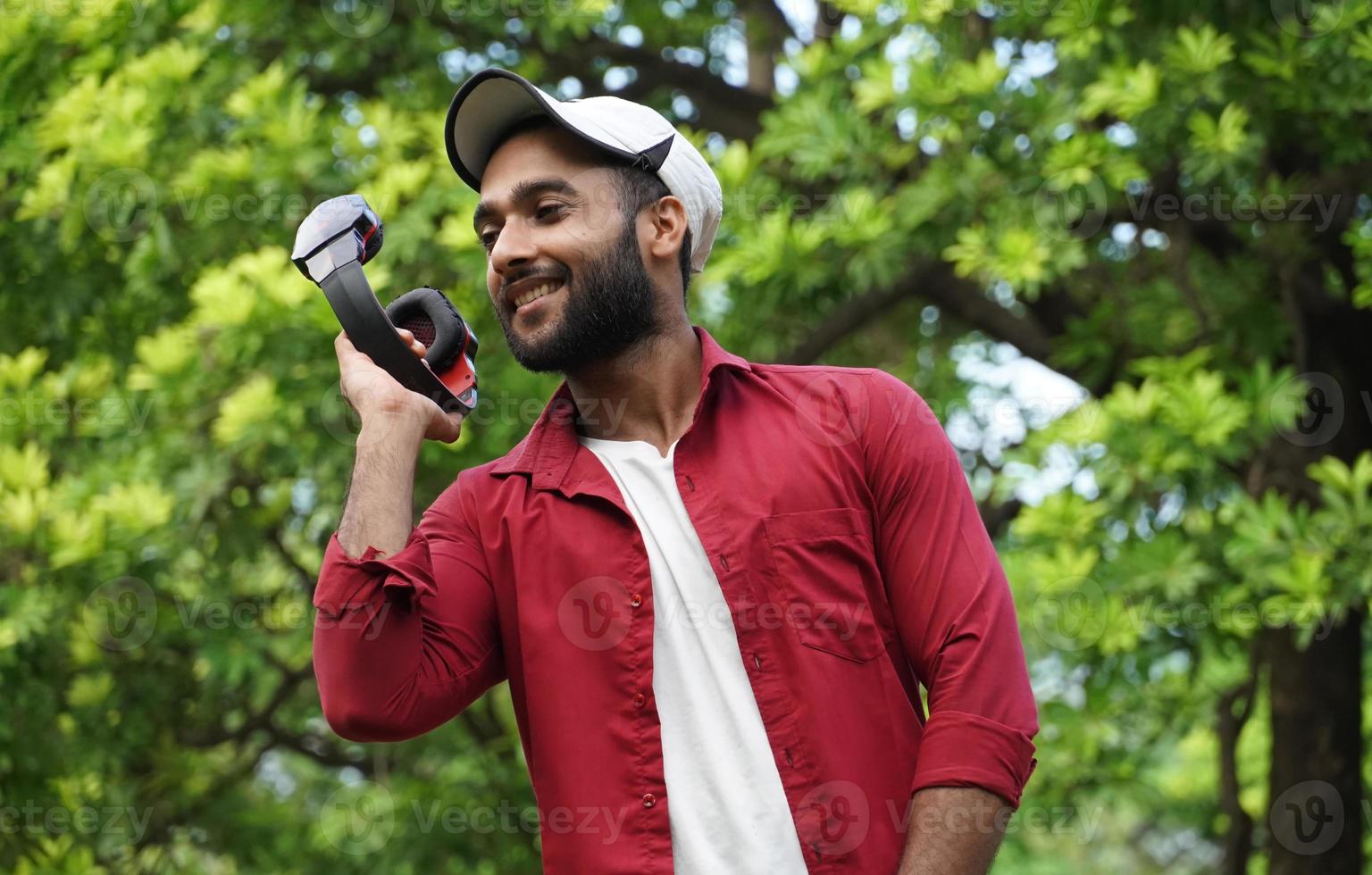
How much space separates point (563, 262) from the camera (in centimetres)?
228

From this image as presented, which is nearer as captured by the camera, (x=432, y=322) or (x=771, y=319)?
(x=432, y=322)

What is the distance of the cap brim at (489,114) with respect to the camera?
→ 7.52 ft

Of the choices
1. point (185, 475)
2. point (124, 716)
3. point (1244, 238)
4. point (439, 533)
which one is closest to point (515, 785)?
point (124, 716)

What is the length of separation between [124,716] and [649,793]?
4106 mm

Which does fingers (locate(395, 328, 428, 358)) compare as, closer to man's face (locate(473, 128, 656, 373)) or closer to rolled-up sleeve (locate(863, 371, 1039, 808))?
man's face (locate(473, 128, 656, 373))

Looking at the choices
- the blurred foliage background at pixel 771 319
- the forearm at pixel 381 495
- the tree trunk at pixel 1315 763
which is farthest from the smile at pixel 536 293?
the tree trunk at pixel 1315 763

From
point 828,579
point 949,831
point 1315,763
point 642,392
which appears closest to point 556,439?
point 642,392

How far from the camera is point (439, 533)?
2.28m

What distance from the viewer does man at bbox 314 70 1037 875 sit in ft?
6.64

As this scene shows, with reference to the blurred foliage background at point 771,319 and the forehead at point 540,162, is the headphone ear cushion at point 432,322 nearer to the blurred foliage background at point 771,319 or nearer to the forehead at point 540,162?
the forehead at point 540,162

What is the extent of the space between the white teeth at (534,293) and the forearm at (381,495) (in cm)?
27

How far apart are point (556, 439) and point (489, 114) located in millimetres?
494

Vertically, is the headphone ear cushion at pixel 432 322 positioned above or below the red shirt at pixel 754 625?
above

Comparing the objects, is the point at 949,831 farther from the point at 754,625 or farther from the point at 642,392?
the point at 642,392
